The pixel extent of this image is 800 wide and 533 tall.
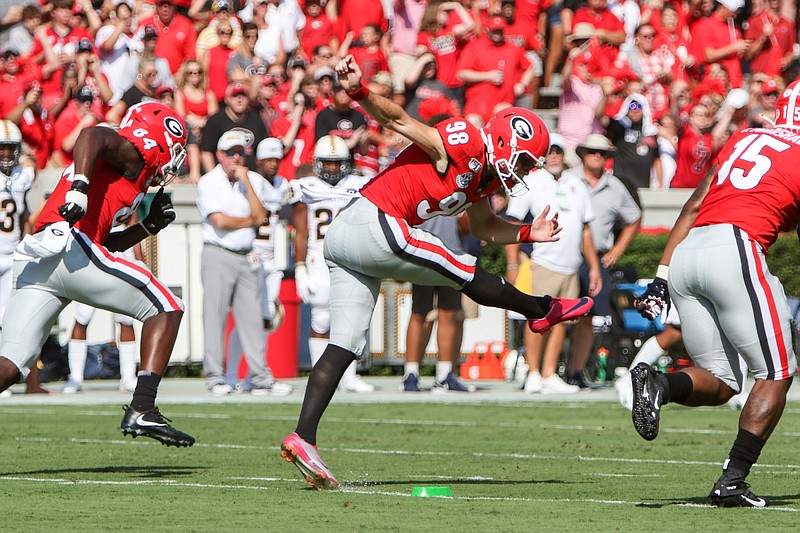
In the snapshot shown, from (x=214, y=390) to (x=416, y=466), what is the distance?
18.0ft

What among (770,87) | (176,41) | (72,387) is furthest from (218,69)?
(770,87)

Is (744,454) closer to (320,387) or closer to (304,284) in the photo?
(320,387)

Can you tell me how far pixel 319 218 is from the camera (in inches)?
557

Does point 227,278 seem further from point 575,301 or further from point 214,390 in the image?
point 575,301

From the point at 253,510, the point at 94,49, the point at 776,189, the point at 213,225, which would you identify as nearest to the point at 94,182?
the point at 253,510

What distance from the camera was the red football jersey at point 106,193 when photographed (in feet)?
26.6

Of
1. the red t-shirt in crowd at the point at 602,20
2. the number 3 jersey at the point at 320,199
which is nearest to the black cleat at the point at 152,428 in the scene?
the number 3 jersey at the point at 320,199

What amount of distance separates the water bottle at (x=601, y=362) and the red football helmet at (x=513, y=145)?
25.9 ft

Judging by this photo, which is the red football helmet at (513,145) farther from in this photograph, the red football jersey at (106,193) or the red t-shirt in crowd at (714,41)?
the red t-shirt in crowd at (714,41)

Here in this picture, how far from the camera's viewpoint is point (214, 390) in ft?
45.9

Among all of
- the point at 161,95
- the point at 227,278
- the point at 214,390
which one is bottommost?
the point at 214,390

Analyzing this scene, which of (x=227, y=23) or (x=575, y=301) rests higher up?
(x=227, y=23)

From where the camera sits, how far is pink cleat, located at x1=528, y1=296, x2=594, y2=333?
314 inches

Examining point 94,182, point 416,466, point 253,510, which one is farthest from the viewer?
point 416,466
